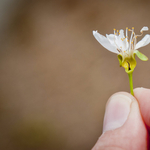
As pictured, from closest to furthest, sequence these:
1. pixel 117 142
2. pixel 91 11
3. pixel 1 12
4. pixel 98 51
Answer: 1. pixel 117 142
2. pixel 98 51
3. pixel 91 11
4. pixel 1 12

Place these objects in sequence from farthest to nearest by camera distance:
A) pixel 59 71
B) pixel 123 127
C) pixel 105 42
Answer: pixel 59 71, pixel 105 42, pixel 123 127

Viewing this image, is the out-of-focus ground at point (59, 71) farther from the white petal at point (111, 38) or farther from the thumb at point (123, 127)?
the white petal at point (111, 38)

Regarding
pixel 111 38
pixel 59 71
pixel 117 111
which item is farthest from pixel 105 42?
pixel 59 71

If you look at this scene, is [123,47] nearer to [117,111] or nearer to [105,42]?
[105,42]

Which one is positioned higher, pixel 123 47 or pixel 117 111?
pixel 123 47

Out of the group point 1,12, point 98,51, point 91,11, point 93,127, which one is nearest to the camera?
point 93,127

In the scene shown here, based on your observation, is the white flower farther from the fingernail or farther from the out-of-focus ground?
the out-of-focus ground

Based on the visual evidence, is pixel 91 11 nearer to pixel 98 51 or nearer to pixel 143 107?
pixel 98 51

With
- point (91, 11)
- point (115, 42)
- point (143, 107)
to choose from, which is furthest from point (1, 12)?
point (143, 107)
